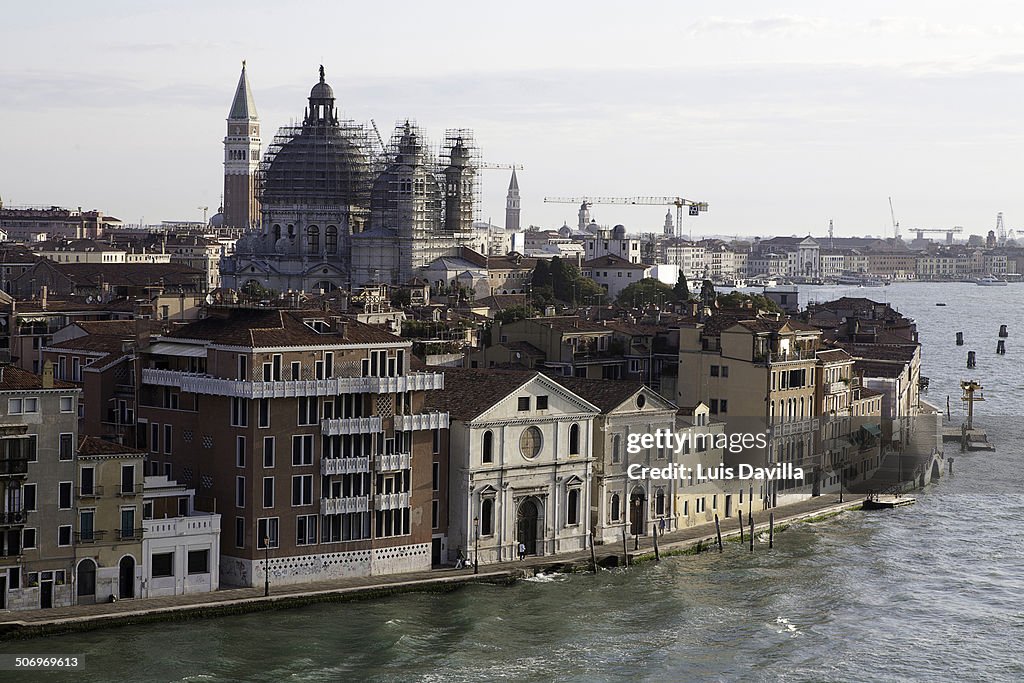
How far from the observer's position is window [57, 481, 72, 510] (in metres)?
20.7

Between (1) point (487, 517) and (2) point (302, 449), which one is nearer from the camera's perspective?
(2) point (302, 449)

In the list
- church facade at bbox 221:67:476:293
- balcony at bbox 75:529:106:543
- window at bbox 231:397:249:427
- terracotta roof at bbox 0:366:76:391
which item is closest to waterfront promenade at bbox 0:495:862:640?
balcony at bbox 75:529:106:543

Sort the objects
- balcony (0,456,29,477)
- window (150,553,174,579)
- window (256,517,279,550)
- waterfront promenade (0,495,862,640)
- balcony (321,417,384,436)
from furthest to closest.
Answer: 1. balcony (321,417,384,436)
2. window (256,517,279,550)
3. window (150,553,174,579)
4. balcony (0,456,29,477)
5. waterfront promenade (0,495,862,640)

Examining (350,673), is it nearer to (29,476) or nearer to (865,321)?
(29,476)

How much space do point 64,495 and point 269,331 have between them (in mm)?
3169

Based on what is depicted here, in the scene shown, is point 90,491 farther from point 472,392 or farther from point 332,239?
point 332,239

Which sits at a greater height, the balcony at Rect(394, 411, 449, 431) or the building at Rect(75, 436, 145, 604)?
the balcony at Rect(394, 411, 449, 431)

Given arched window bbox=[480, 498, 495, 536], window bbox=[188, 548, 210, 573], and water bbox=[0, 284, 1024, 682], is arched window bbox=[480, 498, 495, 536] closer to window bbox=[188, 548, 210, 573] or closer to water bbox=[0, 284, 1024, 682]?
water bbox=[0, 284, 1024, 682]

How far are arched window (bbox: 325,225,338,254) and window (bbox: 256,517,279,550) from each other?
50.9 metres

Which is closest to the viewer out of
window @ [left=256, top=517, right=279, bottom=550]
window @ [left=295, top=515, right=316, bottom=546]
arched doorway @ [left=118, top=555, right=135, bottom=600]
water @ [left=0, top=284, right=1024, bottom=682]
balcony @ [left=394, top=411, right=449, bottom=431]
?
water @ [left=0, top=284, right=1024, bottom=682]

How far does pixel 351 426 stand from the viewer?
2283 cm

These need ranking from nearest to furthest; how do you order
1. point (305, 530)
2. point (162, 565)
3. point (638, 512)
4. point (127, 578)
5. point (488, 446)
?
point (127, 578)
point (162, 565)
point (305, 530)
point (488, 446)
point (638, 512)

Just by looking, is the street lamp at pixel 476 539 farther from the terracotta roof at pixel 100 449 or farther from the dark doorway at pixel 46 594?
the dark doorway at pixel 46 594

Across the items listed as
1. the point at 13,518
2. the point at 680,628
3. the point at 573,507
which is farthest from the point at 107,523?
the point at 573,507
